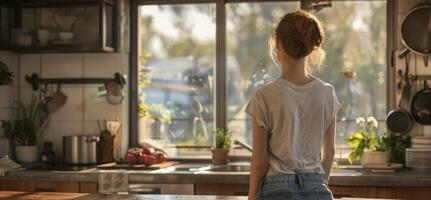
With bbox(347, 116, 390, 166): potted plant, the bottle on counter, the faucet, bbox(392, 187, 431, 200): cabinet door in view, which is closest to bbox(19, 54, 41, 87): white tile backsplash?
the bottle on counter

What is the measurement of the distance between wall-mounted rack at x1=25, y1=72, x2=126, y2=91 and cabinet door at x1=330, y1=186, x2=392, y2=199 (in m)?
1.55

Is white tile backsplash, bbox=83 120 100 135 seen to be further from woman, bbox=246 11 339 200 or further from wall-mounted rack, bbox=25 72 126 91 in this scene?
woman, bbox=246 11 339 200

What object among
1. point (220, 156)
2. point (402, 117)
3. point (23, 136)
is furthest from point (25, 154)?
point (402, 117)

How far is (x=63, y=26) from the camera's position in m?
4.05

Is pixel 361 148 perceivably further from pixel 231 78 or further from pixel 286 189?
pixel 286 189

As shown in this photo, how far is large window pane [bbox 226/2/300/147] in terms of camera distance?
408 centimetres

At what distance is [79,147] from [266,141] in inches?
99.7

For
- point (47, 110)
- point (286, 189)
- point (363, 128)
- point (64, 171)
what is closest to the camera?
point (286, 189)

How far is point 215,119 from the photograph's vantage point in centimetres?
413

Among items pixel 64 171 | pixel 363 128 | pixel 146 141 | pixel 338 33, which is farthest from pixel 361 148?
pixel 64 171

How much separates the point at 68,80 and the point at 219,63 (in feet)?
3.20

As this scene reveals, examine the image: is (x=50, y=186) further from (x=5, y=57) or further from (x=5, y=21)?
(x=5, y=21)

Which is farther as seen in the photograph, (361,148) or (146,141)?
(146,141)

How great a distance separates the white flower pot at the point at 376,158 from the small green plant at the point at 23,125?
2054 mm
